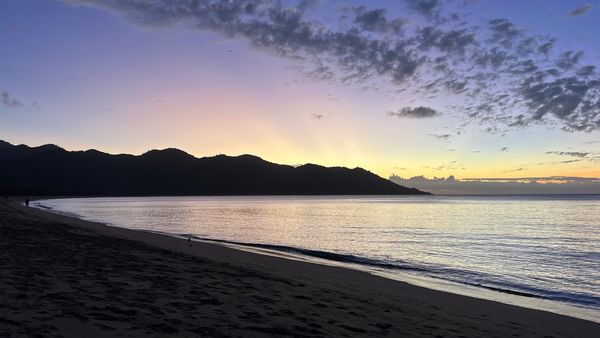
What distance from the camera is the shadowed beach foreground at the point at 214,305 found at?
25.1 ft

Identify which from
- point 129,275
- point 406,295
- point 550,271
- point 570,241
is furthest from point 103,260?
point 570,241

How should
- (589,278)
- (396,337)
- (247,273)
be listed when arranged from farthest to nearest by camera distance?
1. (589,278)
2. (247,273)
3. (396,337)

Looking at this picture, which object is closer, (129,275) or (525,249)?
(129,275)

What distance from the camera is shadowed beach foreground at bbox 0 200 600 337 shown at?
25.1ft

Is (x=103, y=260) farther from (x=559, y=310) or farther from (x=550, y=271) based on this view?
(x=550, y=271)

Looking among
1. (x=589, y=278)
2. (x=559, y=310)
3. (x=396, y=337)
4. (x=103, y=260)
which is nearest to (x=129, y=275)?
(x=103, y=260)

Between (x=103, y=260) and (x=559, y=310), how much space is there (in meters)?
16.3

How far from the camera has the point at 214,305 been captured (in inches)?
392

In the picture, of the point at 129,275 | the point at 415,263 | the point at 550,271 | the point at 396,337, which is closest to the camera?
the point at 396,337

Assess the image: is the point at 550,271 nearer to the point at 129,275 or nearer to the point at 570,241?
the point at 570,241

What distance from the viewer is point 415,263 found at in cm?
2647

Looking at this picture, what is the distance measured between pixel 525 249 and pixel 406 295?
23110mm

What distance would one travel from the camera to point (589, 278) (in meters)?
22.5

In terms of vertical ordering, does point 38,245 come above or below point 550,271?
above
